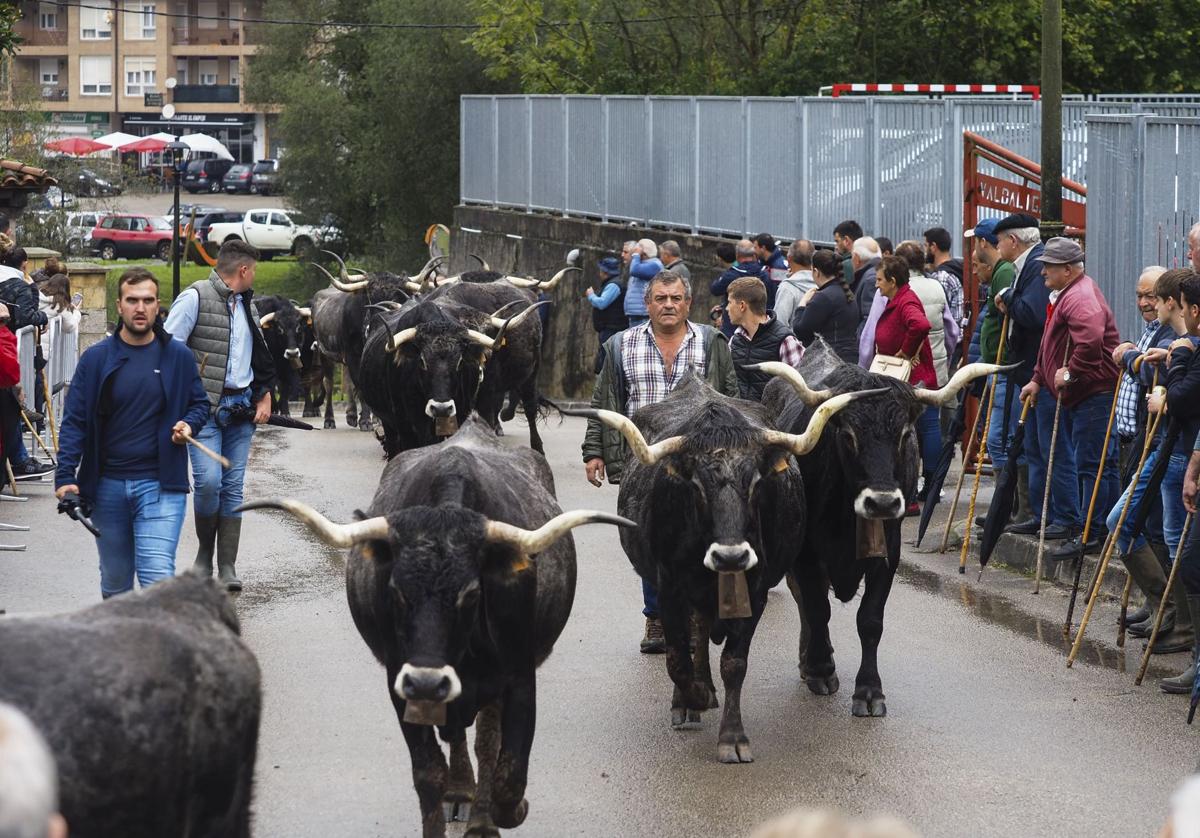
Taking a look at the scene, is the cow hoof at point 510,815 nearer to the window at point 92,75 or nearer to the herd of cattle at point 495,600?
the herd of cattle at point 495,600

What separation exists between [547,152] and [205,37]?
59895 mm

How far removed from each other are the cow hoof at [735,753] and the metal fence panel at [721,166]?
54.5 feet

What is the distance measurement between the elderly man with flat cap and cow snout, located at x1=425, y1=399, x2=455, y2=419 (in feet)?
14.6

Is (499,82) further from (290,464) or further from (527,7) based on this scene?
(290,464)

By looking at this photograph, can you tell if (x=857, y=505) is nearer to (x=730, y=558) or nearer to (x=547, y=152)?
(x=730, y=558)

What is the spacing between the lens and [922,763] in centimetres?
775

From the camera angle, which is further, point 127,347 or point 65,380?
point 65,380

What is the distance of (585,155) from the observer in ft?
99.1

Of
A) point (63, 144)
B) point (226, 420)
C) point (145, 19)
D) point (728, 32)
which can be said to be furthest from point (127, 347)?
point (145, 19)

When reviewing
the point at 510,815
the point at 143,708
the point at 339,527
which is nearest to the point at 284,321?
the point at 339,527

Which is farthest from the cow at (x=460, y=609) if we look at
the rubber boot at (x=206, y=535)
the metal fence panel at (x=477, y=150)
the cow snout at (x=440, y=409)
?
the metal fence panel at (x=477, y=150)

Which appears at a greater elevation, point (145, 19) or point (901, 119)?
point (145, 19)

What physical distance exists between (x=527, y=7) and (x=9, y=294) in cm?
2384

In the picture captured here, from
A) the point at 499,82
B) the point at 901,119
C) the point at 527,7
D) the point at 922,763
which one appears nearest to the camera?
the point at 922,763
